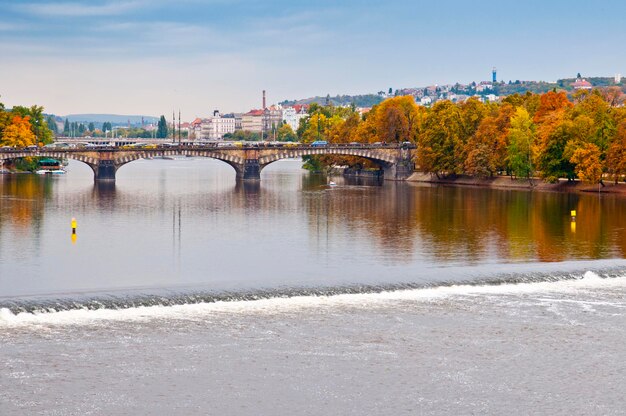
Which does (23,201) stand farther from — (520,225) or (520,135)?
(520,135)

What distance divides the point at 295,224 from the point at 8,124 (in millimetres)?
117239

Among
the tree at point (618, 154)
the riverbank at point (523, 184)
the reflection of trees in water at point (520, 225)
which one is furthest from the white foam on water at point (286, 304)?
the riverbank at point (523, 184)

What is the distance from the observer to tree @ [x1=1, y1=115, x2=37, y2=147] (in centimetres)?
17525

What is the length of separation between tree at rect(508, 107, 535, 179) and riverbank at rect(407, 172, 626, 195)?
6.80ft

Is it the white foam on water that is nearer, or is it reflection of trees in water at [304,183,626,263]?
the white foam on water

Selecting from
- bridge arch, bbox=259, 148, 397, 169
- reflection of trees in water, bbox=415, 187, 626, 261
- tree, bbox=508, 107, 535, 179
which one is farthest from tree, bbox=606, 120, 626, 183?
bridge arch, bbox=259, 148, 397, 169

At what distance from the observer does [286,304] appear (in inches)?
1743

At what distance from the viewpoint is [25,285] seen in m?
47.8

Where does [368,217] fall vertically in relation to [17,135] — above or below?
below

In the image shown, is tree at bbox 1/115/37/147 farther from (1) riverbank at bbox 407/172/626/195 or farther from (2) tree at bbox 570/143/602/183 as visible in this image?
(2) tree at bbox 570/143/602/183

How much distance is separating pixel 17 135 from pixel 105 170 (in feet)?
89.3

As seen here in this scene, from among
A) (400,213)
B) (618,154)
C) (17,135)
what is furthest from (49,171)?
(618,154)

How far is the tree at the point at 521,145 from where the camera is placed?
12912 cm

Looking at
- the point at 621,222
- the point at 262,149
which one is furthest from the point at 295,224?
the point at 262,149
